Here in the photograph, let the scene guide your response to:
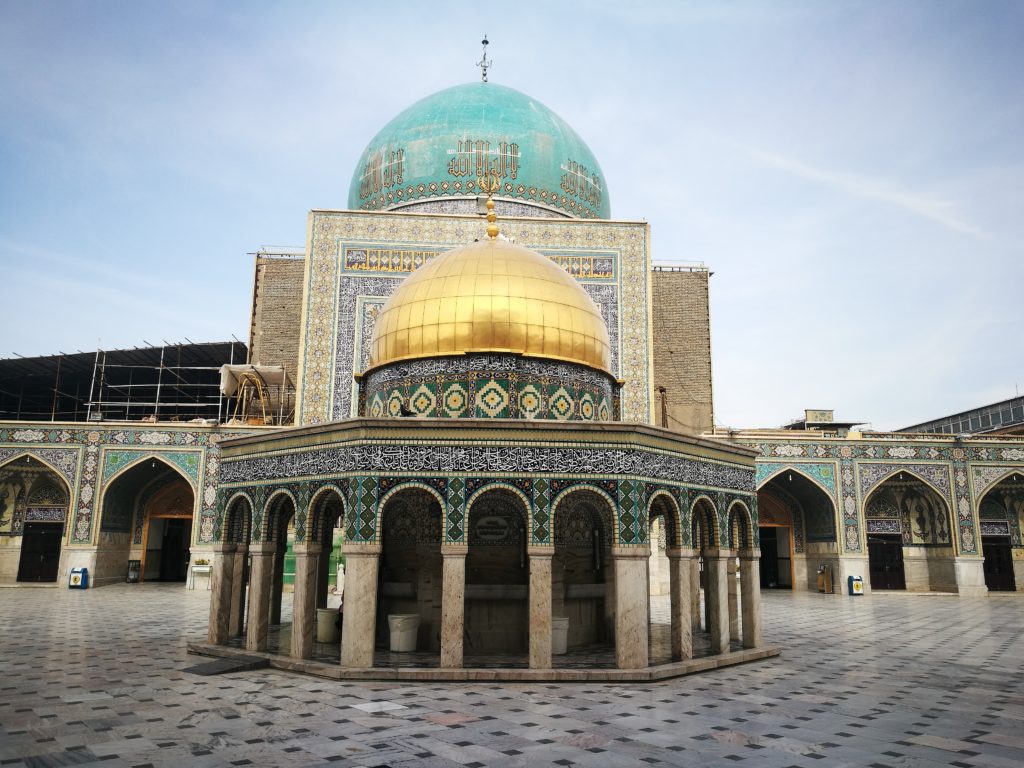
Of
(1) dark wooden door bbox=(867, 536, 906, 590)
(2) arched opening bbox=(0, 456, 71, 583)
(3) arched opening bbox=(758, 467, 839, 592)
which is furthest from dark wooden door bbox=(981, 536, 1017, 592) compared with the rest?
(2) arched opening bbox=(0, 456, 71, 583)

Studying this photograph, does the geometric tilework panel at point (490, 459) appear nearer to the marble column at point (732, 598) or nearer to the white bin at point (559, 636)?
the white bin at point (559, 636)

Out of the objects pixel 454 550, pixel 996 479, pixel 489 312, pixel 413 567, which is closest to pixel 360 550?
pixel 454 550

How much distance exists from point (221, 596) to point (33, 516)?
1315cm

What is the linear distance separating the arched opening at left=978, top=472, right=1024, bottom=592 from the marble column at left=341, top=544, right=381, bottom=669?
1873cm

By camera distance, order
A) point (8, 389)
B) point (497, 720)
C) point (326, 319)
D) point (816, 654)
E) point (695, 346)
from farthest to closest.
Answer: point (8, 389) → point (695, 346) → point (326, 319) → point (816, 654) → point (497, 720)

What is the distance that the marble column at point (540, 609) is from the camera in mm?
7215

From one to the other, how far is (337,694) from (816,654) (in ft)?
18.8

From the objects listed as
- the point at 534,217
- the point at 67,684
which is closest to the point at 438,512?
the point at 67,684

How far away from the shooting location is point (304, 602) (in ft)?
25.6

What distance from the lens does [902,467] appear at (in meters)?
19.5

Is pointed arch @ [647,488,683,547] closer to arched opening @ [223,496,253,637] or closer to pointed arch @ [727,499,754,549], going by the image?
pointed arch @ [727,499,754,549]

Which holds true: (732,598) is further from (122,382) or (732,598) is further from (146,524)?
(122,382)

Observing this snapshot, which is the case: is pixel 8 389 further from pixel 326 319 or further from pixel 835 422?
pixel 835 422

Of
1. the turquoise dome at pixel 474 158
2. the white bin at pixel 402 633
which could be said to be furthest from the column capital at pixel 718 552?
the turquoise dome at pixel 474 158
